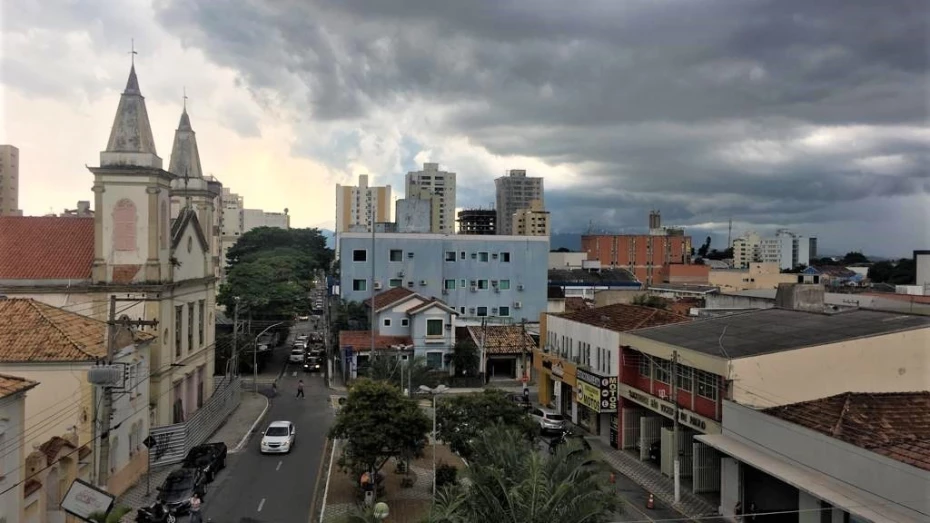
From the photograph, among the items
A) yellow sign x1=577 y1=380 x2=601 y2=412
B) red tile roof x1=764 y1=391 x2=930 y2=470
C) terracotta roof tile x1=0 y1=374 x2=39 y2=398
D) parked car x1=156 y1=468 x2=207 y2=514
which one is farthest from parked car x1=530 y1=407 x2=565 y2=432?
terracotta roof tile x1=0 y1=374 x2=39 y2=398

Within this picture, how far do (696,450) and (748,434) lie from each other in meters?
3.66

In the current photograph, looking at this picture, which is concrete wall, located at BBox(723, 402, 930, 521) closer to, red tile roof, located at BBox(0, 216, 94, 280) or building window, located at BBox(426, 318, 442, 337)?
red tile roof, located at BBox(0, 216, 94, 280)

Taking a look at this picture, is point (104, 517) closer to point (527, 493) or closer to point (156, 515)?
point (156, 515)

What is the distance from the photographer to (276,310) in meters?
53.6

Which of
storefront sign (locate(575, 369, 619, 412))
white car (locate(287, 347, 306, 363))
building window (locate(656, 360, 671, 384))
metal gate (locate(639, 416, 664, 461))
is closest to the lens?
building window (locate(656, 360, 671, 384))

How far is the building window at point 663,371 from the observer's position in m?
26.6

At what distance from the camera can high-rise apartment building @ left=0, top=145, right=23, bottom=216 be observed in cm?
7012

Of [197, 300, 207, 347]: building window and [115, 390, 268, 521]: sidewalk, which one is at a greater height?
[197, 300, 207, 347]: building window

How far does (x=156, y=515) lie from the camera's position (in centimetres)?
2044

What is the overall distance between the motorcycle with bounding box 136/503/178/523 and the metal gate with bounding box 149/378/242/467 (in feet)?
19.7

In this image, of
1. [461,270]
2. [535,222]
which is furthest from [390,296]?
[535,222]

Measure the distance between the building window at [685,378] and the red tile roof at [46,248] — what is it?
81.4ft

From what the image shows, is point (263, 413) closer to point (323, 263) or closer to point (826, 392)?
point (826, 392)

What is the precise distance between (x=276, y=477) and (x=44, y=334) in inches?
373
